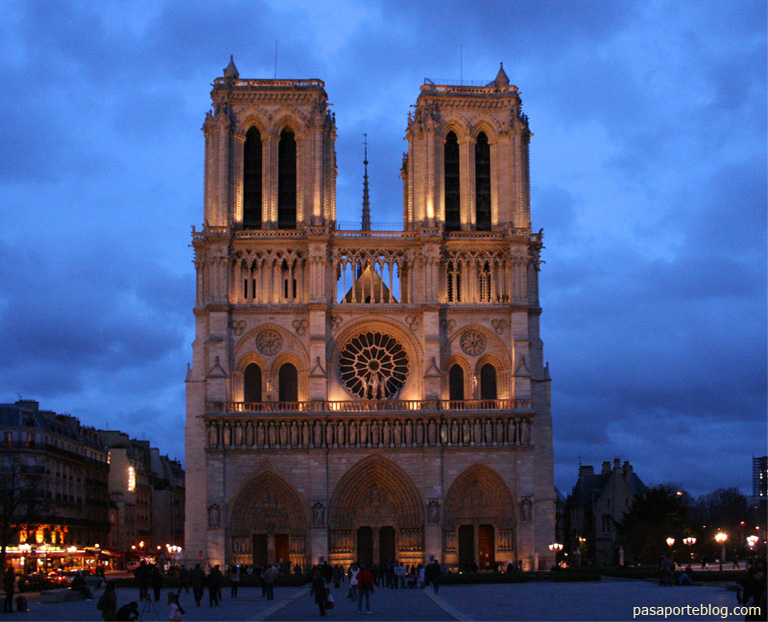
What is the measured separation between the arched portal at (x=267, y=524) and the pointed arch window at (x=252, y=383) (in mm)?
4258

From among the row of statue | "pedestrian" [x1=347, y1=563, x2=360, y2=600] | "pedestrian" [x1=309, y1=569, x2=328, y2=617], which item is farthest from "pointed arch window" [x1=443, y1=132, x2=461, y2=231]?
"pedestrian" [x1=309, y1=569, x2=328, y2=617]

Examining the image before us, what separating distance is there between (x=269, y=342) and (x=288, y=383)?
2255 millimetres

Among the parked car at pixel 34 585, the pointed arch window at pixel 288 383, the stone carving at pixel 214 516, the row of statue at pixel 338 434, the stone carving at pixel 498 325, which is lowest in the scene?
the parked car at pixel 34 585

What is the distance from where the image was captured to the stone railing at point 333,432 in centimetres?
5353

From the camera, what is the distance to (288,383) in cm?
5575

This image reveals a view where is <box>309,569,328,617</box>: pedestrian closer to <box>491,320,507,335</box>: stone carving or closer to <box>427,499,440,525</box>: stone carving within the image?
<box>427,499,440,525</box>: stone carving

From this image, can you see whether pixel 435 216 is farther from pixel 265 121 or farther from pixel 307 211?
pixel 265 121

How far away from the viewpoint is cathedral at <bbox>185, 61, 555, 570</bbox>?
53562 mm

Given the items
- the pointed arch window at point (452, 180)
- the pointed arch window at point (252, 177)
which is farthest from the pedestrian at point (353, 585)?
the pointed arch window at point (452, 180)

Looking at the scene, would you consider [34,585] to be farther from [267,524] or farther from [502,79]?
[502,79]

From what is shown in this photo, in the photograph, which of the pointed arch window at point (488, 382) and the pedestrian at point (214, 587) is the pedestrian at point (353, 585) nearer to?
the pedestrian at point (214, 587)

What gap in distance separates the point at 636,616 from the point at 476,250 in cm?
3330

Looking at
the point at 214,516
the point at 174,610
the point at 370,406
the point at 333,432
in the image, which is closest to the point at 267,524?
the point at 214,516

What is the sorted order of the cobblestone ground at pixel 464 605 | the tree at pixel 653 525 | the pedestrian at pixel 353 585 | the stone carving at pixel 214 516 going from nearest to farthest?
the cobblestone ground at pixel 464 605
the pedestrian at pixel 353 585
the stone carving at pixel 214 516
the tree at pixel 653 525
